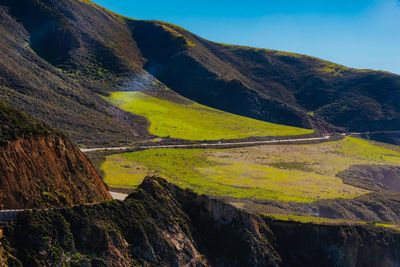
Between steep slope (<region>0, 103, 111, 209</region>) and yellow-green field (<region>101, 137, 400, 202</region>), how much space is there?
22.4m

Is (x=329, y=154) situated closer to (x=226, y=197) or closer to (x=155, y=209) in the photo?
(x=226, y=197)

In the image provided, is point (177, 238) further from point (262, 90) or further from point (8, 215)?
point (262, 90)

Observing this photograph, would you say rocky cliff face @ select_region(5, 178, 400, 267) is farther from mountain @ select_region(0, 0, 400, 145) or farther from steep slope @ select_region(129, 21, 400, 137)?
steep slope @ select_region(129, 21, 400, 137)

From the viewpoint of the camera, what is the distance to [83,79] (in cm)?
13575

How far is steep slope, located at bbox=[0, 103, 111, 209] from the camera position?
31234mm

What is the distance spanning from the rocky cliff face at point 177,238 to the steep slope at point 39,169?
2215 millimetres

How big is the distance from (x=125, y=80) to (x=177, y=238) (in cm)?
11097

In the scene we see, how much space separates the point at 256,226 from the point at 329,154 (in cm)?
7114

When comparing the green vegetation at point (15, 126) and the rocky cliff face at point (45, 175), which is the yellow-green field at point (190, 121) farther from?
the green vegetation at point (15, 126)

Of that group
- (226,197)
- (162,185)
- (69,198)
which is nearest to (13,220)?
(69,198)

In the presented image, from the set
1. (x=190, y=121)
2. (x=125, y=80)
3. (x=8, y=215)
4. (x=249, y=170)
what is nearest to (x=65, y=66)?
(x=125, y=80)

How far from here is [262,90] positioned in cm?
18525

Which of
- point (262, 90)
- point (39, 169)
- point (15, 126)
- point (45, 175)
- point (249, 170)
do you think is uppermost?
point (262, 90)

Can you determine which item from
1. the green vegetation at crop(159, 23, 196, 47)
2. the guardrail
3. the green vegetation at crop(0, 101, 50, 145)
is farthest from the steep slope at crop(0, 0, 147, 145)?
the guardrail
